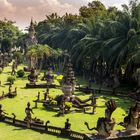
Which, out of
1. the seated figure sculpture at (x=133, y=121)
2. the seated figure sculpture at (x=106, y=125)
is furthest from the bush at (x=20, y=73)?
the seated figure sculpture at (x=133, y=121)

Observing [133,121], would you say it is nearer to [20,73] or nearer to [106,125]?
[106,125]

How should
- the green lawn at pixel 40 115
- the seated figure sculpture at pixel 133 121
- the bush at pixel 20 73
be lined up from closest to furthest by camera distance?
the seated figure sculpture at pixel 133 121 < the green lawn at pixel 40 115 < the bush at pixel 20 73

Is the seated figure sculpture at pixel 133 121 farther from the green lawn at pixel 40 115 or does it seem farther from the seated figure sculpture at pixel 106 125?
the green lawn at pixel 40 115

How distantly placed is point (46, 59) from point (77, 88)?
2987 cm

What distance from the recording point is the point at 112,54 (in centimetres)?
4972

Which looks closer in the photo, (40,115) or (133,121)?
(133,121)

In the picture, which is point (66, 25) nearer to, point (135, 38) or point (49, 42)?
point (49, 42)

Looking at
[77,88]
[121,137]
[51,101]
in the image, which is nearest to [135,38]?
[77,88]

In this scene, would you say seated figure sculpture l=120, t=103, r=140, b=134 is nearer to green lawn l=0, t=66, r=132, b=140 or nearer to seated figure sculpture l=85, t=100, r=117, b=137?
seated figure sculpture l=85, t=100, r=117, b=137

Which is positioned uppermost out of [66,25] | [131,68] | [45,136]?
[66,25]

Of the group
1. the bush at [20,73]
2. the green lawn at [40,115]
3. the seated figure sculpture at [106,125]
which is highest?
the bush at [20,73]

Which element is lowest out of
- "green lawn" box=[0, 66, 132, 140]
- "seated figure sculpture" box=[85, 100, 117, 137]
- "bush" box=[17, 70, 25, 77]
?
"green lawn" box=[0, 66, 132, 140]

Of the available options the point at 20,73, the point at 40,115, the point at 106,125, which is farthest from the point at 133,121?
the point at 20,73

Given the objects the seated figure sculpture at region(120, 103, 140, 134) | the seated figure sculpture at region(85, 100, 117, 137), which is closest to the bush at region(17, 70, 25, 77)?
the seated figure sculpture at region(85, 100, 117, 137)
